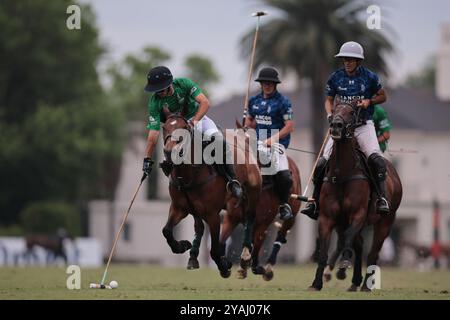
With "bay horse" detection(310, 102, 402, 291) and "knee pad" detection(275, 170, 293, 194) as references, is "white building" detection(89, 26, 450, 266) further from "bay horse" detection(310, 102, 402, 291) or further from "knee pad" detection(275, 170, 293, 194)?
"bay horse" detection(310, 102, 402, 291)

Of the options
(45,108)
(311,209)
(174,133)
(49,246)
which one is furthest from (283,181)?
(45,108)

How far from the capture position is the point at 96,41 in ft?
232

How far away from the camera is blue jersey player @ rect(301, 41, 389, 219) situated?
697 inches

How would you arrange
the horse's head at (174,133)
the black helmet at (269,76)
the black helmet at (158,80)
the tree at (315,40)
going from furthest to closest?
the tree at (315,40), the black helmet at (269,76), the black helmet at (158,80), the horse's head at (174,133)

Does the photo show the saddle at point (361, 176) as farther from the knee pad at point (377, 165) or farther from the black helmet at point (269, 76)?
the black helmet at point (269, 76)

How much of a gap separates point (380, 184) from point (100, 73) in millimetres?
58593

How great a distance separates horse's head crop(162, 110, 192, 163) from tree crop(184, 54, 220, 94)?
8577cm

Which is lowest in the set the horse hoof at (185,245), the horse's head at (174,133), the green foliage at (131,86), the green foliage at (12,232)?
the horse hoof at (185,245)

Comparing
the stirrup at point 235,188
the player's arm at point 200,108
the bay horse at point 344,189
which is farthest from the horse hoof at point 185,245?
the bay horse at point 344,189

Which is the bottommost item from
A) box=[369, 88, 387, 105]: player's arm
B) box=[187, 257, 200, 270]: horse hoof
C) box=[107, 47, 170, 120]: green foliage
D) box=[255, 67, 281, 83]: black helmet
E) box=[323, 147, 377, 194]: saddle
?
box=[187, 257, 200, 270]: horse hoof

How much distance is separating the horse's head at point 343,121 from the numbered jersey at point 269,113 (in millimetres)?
2583

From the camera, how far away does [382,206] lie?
57.8ft

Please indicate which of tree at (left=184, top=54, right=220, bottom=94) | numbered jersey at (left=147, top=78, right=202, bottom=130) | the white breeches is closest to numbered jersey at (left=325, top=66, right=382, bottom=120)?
the white breeches

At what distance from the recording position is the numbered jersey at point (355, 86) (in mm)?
17844
